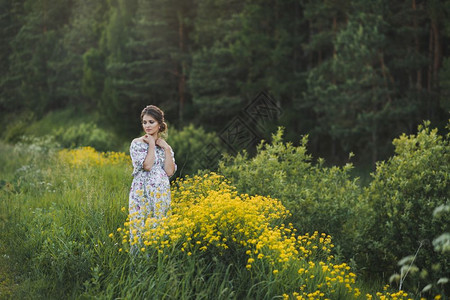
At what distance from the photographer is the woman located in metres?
4.91

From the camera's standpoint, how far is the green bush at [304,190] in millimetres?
6578

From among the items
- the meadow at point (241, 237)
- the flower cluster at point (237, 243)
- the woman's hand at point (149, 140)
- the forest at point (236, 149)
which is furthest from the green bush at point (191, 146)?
the flower cluster at point (237, 243)

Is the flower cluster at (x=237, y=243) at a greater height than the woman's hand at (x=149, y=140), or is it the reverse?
the woman's hand at (x=149, y=140)

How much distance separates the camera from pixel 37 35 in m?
33.8

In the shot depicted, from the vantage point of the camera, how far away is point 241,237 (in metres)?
4.50

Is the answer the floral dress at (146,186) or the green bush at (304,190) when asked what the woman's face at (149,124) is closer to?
the floral dress at (146,186)

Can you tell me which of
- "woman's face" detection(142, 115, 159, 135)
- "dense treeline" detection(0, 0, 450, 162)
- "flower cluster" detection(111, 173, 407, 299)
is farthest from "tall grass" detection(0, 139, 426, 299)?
"dense treeline" detection(0, 0, 450, 162)

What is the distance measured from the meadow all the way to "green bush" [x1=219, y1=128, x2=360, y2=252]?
22mm

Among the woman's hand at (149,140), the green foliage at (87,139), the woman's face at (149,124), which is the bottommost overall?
the green foliage at (87,139)

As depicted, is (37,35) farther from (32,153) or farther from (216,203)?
(216,203)

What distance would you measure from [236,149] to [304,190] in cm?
658

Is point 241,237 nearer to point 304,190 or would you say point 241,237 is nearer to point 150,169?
point 150,169

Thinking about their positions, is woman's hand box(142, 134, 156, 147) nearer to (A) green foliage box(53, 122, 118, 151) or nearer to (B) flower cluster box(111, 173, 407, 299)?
(B) flower cluster box(111, 173, 407, 299)

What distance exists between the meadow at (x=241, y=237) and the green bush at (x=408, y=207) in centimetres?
2
